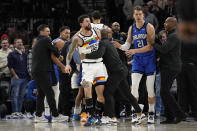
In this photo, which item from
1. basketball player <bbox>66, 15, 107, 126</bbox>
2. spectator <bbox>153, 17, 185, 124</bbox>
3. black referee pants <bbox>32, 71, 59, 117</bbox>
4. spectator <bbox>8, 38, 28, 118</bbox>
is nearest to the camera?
basketball player <bbox>66, 15, 107, 126</bbox>

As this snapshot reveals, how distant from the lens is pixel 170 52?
882 cm

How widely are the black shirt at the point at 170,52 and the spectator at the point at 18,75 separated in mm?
5040

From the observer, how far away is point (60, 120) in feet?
31.9

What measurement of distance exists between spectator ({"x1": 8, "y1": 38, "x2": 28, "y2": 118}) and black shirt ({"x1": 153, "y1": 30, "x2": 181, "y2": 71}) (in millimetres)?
5040

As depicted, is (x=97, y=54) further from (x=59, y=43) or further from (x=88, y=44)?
(x=59, y=43)

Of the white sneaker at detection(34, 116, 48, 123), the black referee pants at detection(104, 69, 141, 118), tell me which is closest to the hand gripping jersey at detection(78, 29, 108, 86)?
the black referee pants at detection(104, 69, 141, 118)

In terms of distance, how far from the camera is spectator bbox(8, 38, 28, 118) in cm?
1251

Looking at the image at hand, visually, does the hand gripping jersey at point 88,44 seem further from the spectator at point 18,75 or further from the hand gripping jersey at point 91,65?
the spectator at point 18,75

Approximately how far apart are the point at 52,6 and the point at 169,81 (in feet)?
31.7

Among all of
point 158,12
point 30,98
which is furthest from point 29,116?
point 158,12

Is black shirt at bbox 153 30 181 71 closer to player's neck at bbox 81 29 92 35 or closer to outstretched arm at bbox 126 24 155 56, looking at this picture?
outstretched arm at bbox 126 24 155 56

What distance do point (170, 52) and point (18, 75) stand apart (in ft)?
17.6

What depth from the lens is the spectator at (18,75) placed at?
12508 mm

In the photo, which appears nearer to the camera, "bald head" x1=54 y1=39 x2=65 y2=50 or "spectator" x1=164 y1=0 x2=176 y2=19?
"bald head" x1=54 y1=39 x2=65 y2=50
